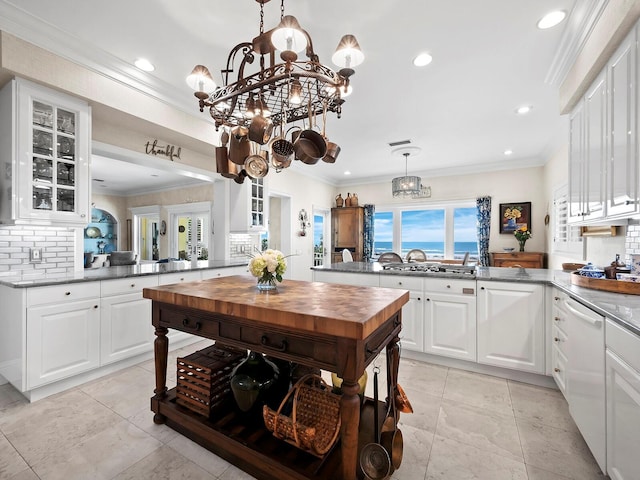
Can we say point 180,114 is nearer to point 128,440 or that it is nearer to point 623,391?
point 128,440

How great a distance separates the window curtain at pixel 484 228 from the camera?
19.8 feet

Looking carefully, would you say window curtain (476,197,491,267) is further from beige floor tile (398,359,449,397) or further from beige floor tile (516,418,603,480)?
beige floor tile (516,418,603,480)

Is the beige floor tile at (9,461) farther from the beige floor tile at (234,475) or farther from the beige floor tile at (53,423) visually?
the beige floor tile at (234,475)

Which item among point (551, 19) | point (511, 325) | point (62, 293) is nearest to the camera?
point (551, 19)

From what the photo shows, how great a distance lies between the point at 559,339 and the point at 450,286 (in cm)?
87

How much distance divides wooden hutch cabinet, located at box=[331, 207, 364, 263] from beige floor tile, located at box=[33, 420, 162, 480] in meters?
5.69

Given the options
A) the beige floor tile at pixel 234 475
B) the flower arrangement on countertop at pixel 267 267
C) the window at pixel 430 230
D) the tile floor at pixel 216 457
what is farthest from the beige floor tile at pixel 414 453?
the window at pixel 430 230

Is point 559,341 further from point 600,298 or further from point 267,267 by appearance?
point 267,267

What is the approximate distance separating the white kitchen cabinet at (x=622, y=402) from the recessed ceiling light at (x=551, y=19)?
2.07 meters

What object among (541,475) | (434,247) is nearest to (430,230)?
(434,247)

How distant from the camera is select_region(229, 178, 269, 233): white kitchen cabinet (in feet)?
14.8

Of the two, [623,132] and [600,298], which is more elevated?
[623,132]

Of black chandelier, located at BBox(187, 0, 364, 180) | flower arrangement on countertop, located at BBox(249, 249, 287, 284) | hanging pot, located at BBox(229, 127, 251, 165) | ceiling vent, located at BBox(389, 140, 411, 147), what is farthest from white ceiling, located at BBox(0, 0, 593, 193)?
flower arrangement on countertop, located at BBox(249, 249, 287, 284)

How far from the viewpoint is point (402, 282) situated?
3062 mm
